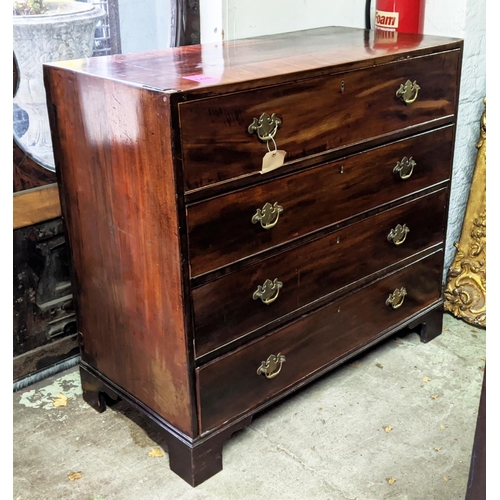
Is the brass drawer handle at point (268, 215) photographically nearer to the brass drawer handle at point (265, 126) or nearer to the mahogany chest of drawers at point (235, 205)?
the mahogany chest of drawers at point (235, 205)

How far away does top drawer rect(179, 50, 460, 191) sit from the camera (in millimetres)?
1894

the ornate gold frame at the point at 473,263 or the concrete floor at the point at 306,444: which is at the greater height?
the ornate gold frame at the point at 473,263

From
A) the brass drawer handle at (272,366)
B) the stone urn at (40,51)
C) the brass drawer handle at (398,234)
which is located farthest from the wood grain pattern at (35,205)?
the brass drawer handle at (398,234)

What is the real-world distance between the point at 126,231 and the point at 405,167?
108 cm

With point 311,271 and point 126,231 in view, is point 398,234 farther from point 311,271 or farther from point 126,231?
point 126,231

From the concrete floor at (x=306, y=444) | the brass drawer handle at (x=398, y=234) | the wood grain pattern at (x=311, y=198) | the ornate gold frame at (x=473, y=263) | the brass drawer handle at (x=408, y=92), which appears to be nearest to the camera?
the wood grain pattern at (x=311, y=198)

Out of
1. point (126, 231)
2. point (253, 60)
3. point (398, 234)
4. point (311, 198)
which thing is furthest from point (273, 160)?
point (398, 234)

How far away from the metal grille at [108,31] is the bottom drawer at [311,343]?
127 cm

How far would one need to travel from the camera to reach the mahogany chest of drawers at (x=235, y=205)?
1.95 meters

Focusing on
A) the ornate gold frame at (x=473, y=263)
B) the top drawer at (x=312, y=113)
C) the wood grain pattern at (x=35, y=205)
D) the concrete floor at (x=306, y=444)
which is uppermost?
the top drawer at (x=312, y=113)

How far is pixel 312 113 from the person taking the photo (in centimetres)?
214

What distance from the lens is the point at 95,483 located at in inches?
87.7

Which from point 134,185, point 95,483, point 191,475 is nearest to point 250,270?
point 134,185
